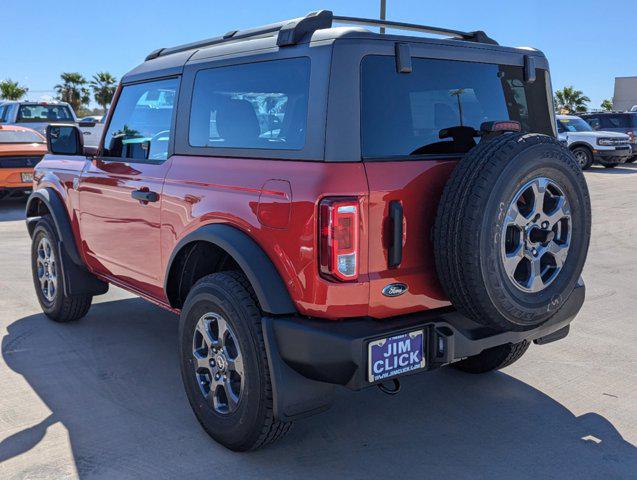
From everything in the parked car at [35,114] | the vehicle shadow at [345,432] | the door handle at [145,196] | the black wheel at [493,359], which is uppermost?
the parked car at [35,114]

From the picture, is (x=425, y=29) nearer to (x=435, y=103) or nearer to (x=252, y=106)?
(x=435, y=103)

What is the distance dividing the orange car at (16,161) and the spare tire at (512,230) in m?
10.5

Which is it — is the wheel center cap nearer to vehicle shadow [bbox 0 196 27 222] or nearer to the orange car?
vehicle shadow [bbox 0 196 27 222]

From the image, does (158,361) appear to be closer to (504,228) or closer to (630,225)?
(504,228)

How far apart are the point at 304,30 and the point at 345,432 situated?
199 cm

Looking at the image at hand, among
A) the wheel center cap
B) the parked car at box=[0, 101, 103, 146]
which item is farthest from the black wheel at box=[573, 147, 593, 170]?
the wheel center cap

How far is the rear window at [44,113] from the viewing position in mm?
16344

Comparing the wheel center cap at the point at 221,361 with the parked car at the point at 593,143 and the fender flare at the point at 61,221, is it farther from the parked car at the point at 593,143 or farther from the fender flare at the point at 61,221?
the parked car at the point at 593,143

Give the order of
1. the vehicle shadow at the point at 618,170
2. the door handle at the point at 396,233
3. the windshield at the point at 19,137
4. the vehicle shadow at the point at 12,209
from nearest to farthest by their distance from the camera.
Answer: the door handle at the point at 396,233 < the vehicle shadow at the point at 12,209 < the windshield at the point at 19,137 < the vehicle shadow at the point at 618,170

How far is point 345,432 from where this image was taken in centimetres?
337

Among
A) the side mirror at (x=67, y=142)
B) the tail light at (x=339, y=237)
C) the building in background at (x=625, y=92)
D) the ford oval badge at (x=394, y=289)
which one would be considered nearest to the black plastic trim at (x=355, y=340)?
the ford oval badge at (x=394, y=289)

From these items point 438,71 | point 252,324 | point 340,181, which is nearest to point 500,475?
point 252,324

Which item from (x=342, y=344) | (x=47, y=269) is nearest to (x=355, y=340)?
(x=342, y=344)

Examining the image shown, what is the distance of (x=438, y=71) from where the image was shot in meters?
3.10
